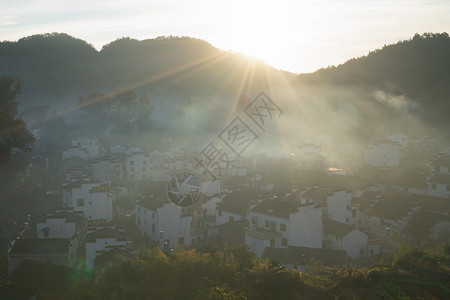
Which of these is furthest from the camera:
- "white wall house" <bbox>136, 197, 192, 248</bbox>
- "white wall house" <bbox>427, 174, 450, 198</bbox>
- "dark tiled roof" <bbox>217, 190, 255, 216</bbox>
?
"white wall house" <bbox>427, 174, 450, 198</bbox>

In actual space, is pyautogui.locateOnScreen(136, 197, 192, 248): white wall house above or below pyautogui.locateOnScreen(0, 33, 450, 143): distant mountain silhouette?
below

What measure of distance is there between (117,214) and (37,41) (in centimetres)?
4680

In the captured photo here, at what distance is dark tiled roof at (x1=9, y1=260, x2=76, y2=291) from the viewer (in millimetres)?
8742

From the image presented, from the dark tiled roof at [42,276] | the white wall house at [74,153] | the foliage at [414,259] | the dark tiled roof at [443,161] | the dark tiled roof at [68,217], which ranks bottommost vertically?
the dark tiled roof at [42,276]

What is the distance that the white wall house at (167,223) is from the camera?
44.7 feet

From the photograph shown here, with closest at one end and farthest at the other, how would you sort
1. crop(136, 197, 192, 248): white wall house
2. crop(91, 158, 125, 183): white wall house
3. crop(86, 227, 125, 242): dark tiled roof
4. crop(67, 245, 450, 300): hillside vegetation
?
crop(67, 245, 450, 300): hillside vegetation < crop(86, 227, 125, 242): dark tiled roof < crop(136, 197, 192, 248): white wall house < crop(91, 158, 125, 183): white wall house

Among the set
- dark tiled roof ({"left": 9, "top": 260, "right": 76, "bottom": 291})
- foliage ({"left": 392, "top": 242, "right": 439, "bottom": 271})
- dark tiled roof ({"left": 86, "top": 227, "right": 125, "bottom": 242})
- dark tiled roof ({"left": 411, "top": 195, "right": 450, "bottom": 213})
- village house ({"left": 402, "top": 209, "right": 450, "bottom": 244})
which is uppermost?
foliage ({"left": 392, "top": 242, "right": 439, "bottom": 271})

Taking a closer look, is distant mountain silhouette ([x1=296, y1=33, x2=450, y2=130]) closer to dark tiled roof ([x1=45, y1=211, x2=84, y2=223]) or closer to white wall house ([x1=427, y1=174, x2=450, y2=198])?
white wall house ([x1=427, y1=174, x2=450, y2=198])

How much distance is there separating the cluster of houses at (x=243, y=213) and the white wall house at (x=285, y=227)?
3cm

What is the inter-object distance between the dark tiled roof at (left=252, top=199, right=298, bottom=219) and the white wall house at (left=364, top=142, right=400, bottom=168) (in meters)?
14.6

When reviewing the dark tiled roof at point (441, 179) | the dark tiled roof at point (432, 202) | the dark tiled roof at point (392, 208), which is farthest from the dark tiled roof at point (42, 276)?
the dark tiled roof at point (441, 179)

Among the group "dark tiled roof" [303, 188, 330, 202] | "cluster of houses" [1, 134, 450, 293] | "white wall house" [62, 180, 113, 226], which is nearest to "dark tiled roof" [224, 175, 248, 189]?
"cluster of houses" [1, 134, 450, 293]

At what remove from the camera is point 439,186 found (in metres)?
18.5

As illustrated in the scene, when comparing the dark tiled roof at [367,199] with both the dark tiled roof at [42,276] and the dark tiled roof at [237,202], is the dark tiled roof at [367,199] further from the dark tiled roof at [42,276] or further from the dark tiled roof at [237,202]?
the dark tiled roof at [42,276]
